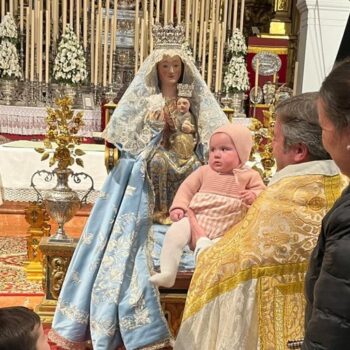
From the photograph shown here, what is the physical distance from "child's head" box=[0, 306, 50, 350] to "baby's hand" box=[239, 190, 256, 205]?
1451 millimetres

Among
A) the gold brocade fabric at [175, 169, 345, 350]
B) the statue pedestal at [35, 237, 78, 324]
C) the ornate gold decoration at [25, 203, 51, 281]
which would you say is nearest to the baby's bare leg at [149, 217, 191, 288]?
the gold brocade fabric at [175, 169, 345, 350]

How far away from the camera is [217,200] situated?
10.0 feet

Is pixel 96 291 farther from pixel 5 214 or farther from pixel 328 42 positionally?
pixel 328 42

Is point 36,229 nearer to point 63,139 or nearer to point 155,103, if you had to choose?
point 63,139

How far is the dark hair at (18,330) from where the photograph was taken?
5.23 ft

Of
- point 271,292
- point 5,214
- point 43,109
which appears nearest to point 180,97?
point 271,292

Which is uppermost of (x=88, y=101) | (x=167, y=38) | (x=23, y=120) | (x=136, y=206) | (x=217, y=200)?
(x=167, y=38)

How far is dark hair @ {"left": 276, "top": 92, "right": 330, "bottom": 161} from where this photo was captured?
215 cm

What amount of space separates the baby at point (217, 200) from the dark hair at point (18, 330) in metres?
1.35


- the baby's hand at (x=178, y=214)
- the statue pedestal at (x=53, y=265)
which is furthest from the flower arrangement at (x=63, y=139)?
the baby's hand at (x=178, y=214)

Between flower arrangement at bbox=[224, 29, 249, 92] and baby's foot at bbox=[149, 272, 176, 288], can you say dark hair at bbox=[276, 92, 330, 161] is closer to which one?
baby's foot at bbox=[149, 272, 176, 288]

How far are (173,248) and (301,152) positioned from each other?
0.98 metres

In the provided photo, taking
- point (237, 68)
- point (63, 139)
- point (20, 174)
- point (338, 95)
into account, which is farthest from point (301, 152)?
Result: point (237, 68)

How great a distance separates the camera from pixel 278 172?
2.24 m
